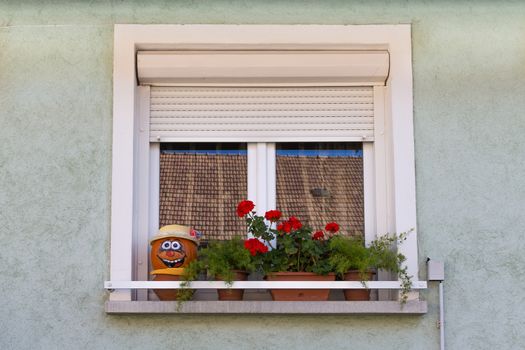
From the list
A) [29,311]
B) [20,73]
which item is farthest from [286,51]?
[29,311]

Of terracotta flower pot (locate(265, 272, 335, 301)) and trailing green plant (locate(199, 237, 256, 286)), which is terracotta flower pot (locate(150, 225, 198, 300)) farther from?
terracotta flower pot (locate(265, 272, 335, 301))

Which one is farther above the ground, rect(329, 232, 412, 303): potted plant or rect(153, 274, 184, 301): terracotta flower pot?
rect(329, 232, 412, 303): potted plant

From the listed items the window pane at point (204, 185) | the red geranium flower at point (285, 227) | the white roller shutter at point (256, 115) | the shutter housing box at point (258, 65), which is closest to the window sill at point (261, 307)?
the red geranium flower at point (285, 227)

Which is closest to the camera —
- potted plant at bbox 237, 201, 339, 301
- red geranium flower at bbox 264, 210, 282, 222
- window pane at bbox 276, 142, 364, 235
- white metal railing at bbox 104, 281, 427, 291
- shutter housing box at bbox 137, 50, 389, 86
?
white metal railing at bbox 104, 281, 427, 291

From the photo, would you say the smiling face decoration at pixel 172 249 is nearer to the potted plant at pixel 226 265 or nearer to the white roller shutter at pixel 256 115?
the potted plant at pixel 226 265

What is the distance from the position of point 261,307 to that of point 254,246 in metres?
0.39

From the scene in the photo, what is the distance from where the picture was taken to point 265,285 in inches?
270

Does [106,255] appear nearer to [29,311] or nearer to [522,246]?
[29,311]

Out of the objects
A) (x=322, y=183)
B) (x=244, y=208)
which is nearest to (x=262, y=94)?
(x=322, y=183)

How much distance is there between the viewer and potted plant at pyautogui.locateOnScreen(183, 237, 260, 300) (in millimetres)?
6902

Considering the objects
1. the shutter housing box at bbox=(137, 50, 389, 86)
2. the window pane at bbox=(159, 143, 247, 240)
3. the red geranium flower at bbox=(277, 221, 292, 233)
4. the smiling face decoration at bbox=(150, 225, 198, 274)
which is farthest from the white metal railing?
the shutter housing box at bbox=(137, 50, 389, 86)

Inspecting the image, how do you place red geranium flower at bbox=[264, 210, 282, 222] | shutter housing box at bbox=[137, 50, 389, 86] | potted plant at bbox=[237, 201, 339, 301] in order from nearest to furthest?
potted plant at bbox=[237, 201, 339, 301]
red geranium flower at bbox=[264, 210, 282, 222]
shutter housing box at bbox=[137, 50, 389, 86]

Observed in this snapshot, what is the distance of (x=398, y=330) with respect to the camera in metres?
6.99

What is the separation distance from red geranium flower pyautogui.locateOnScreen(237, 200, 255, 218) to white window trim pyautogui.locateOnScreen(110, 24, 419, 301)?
409 millimetres
